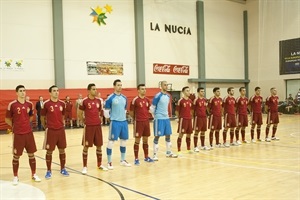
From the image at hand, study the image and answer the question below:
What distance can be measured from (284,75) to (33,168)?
25484mm

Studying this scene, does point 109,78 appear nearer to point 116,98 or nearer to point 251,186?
point 116,98

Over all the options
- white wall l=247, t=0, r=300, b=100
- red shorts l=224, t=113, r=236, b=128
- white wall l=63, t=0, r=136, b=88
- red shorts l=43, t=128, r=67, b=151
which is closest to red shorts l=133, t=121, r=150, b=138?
red shorts l=43, t=128, r=67, b=151

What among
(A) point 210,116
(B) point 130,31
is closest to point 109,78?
(B) point 130,31

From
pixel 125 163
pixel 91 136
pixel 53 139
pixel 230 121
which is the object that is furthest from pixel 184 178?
pixel 230 121

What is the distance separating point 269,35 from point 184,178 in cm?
2444

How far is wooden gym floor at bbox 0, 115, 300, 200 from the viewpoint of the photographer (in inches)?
227

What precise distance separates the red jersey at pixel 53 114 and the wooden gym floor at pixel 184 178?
44.7 inches

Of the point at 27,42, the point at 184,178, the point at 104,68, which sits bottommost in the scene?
the point at 184,178

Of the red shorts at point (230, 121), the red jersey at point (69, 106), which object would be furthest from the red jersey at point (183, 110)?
the red jersey at point (69, 106)

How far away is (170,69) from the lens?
2542cm

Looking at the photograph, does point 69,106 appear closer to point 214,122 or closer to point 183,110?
point 214,122

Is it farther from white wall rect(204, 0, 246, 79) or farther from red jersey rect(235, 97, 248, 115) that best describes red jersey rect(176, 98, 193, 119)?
white wall rect(204, 0, 246, 79)

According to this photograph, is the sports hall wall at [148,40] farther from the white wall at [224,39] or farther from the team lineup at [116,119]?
the team lineup at [116,119]

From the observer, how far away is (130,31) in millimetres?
23281
